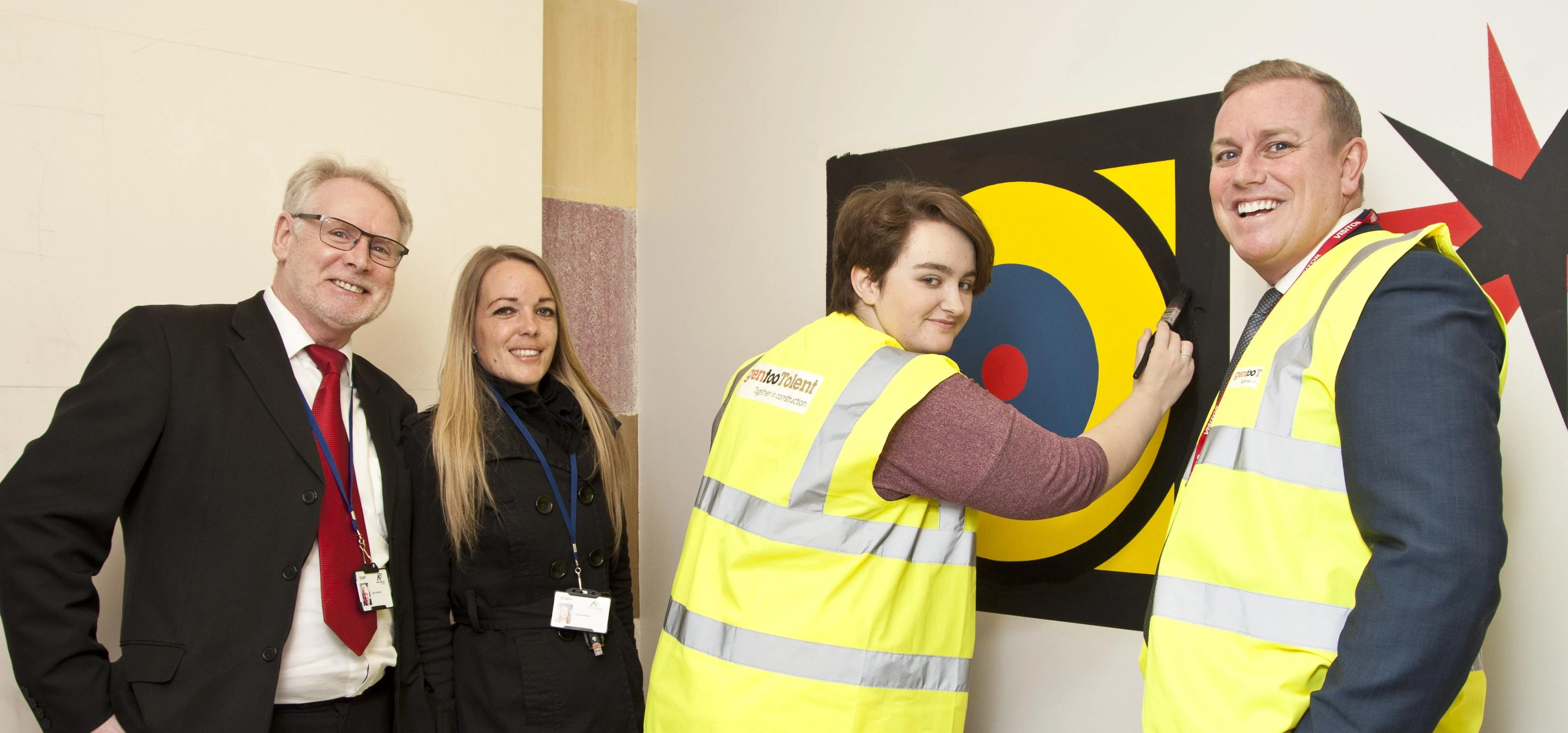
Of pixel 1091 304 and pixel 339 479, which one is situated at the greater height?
pixel 1091 304

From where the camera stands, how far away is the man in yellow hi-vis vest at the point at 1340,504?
0.94 meters

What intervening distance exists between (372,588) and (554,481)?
1.36 ft

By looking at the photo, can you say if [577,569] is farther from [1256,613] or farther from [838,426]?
[1256,613]

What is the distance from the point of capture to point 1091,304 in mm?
1959

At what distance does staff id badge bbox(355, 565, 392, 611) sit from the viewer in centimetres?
169

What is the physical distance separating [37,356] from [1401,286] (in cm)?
226

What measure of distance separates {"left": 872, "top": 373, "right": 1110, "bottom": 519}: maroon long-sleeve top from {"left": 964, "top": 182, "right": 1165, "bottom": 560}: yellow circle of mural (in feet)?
1.68

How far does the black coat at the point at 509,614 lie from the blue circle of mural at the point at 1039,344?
940 millimetres

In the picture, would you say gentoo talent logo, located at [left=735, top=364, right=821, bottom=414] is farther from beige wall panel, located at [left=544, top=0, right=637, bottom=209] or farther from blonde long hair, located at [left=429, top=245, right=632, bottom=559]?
beige wall panel, located at [left=544, top=0, right=637, bottom=209]

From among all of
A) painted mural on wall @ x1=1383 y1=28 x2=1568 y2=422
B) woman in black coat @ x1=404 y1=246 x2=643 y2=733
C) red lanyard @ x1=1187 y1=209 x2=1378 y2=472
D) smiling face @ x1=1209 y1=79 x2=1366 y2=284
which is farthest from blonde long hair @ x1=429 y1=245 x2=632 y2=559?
painted mural on wall @ x1=1383 y1=28 x2=1568 y2=422

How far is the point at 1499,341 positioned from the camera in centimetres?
105

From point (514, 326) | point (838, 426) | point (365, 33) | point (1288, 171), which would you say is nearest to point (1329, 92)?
point (1288, 171)

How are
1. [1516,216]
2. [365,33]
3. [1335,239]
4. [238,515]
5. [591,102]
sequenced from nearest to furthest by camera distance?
[1335,239] → [1516,216] → [238,515] → [365,33] → [591,102]

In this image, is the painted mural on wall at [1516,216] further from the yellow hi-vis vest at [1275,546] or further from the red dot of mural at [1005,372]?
the red dot of mural at [1005,372]
